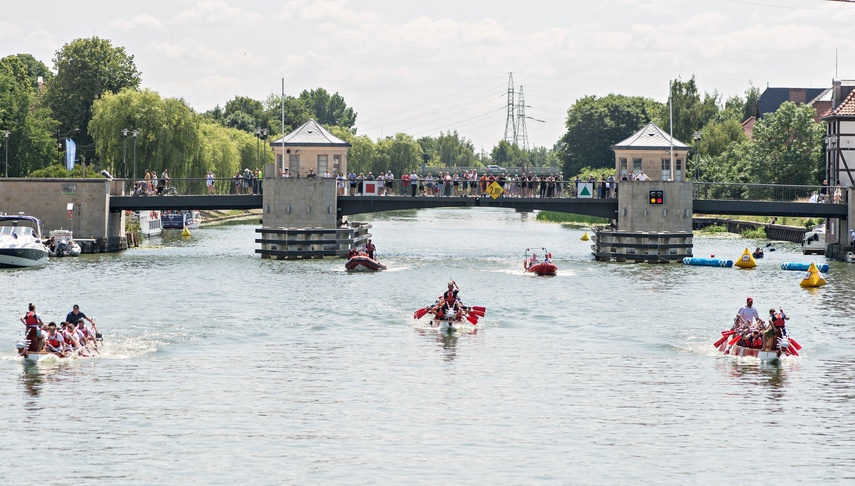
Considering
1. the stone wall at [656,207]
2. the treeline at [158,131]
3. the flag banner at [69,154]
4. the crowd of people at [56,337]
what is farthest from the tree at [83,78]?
the crowd of people at [56,337]

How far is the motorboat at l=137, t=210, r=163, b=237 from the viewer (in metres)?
110

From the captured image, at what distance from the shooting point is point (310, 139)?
298 feet

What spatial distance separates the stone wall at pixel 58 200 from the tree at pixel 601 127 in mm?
108499

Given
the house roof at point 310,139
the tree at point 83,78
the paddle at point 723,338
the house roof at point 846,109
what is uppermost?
the tree at point 83,78

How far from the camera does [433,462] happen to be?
30.3 meters

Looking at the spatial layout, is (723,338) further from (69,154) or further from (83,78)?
(83,78)

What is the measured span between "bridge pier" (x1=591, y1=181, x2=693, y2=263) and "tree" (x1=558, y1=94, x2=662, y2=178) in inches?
3939

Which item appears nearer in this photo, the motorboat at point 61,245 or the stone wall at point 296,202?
the motorboat at point 61,245

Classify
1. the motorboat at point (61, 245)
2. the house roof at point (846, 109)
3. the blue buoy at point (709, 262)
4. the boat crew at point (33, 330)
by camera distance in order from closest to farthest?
1. the boat crew at point (33, 330)
2. the blue buoy at point (709, 262)
3. the motorboat at point (61, 245)
4. the house roof at point (846, 109)

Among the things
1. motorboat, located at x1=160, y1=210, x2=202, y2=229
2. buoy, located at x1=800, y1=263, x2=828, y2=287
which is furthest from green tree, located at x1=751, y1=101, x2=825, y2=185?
motorboat, located at x1=160, y1=210, x2=202, y2=229

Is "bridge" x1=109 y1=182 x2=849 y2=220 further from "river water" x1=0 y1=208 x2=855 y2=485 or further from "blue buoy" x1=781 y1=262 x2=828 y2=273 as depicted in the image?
"river water" x1=0 y1=208 x2=855 y2=485

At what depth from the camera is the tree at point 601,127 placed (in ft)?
602

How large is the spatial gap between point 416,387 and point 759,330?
1305 cm

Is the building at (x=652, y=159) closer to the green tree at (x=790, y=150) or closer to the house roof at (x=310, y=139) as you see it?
the house roof at (x=310, y=139)
